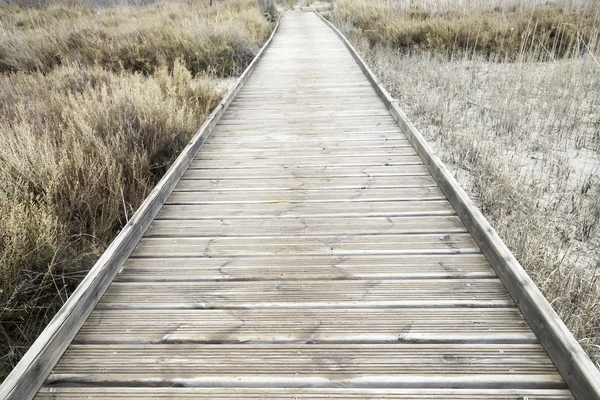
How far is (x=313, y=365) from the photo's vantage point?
69.2 inches

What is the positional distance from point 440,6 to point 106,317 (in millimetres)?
13106

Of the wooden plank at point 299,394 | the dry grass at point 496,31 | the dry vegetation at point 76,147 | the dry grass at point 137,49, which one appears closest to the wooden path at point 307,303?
the wooden plank at point 299,394

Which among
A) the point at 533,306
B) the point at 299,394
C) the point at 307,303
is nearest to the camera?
the point at 299,394

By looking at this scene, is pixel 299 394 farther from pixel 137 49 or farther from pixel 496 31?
pixel 496 31

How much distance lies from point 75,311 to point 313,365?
1.16 metres

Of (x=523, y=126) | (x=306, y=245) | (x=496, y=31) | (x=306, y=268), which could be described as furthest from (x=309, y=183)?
(x=496, y=31)

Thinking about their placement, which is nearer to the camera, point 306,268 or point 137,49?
point 306,268

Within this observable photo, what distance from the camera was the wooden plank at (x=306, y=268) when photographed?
2330 mm

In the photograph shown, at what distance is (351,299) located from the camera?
214cm

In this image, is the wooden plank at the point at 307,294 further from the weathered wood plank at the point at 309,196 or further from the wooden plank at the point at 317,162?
the wooden plank at the point at 317,162

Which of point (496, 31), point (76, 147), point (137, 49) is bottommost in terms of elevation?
point (76, 147)

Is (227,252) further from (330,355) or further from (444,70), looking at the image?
(444,70)

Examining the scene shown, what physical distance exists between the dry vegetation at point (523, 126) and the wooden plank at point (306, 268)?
0.51 meters

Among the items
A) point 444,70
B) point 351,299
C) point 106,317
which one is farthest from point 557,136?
point 106,317
